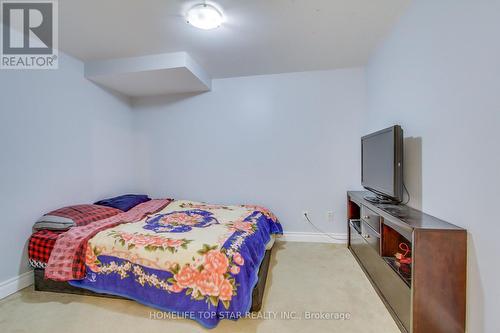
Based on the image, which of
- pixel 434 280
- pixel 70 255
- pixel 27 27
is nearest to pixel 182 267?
pixel 70 255

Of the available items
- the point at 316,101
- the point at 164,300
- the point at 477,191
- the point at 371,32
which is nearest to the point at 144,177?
the point at 164,300

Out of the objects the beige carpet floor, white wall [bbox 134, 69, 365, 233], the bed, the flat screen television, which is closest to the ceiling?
white wall [bbox 134, 69, 365, 233]

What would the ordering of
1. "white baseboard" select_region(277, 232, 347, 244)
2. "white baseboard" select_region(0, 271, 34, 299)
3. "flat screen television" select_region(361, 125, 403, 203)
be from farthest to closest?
"white baseboard" select_region(277, 232, 347, 244) → "white baseboard" select_region(0, 271, 34, 299) → "flat screen television" select_region(361, 125, 403, 203)

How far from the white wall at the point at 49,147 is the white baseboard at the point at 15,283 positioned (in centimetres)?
3

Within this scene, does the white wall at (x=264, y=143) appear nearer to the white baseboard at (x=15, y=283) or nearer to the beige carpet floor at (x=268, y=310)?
the beige carpet floor at (x=268, y=310)

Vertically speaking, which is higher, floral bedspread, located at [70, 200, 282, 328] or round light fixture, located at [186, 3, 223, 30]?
round light fixture, located at [186, 3, 223, 30]

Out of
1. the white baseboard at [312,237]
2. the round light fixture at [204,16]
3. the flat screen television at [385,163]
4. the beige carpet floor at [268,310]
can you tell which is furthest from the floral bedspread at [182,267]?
the round light fixture at [204,16]

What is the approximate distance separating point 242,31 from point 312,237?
2598 millimetres

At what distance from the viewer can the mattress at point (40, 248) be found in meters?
1.96

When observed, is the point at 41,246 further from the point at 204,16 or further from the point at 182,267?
the point at 204,16

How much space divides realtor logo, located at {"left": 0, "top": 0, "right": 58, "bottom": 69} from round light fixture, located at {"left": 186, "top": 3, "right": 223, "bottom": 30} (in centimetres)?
106

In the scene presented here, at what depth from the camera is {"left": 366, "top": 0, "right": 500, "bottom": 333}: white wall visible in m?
1.09

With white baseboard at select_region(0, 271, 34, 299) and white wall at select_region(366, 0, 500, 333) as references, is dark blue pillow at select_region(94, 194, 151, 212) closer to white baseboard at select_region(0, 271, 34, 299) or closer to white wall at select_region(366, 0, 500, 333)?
white baseboard at select_region(0, 271, 34, 299)

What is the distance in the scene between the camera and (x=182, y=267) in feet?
5.22
